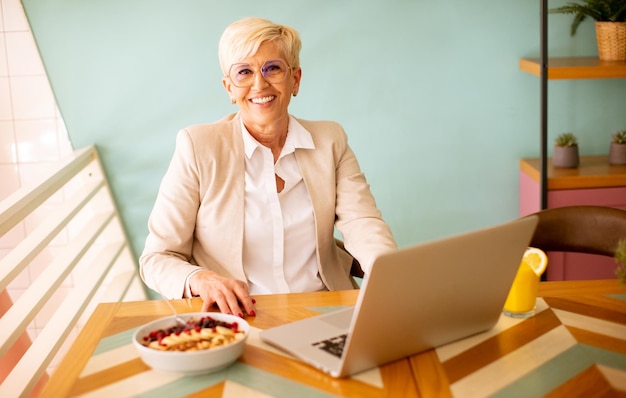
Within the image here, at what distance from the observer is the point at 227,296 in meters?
1.69

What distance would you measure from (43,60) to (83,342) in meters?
2.12

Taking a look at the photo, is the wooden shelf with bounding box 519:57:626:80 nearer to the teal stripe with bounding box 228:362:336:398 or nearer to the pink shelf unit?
the pink shelf unit

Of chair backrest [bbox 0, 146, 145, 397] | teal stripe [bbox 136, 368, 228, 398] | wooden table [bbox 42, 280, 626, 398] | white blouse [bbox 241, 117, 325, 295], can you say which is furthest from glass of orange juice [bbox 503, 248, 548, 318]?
chair backrest [bbox 0, 146, 145, 397]

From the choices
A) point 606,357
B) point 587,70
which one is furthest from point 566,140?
point 606,357

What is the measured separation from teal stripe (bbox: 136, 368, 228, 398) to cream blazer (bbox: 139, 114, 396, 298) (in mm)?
631

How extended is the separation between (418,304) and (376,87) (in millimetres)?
2148

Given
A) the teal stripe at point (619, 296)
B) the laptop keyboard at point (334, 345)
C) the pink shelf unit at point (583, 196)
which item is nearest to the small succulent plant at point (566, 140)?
the pink shelf unit at point (583, 196)

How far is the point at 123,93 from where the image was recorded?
344cm

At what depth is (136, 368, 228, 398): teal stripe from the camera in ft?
4.33

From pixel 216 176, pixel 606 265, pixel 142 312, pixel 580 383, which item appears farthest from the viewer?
pixel 606 265

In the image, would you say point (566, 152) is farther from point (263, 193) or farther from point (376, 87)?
point (263, 193)

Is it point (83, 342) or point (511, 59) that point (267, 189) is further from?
point (511, 59)

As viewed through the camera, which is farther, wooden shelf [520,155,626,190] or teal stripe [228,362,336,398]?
wooden shelf [520,155,626,190]

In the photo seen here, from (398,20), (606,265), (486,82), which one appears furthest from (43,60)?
(606,265)
